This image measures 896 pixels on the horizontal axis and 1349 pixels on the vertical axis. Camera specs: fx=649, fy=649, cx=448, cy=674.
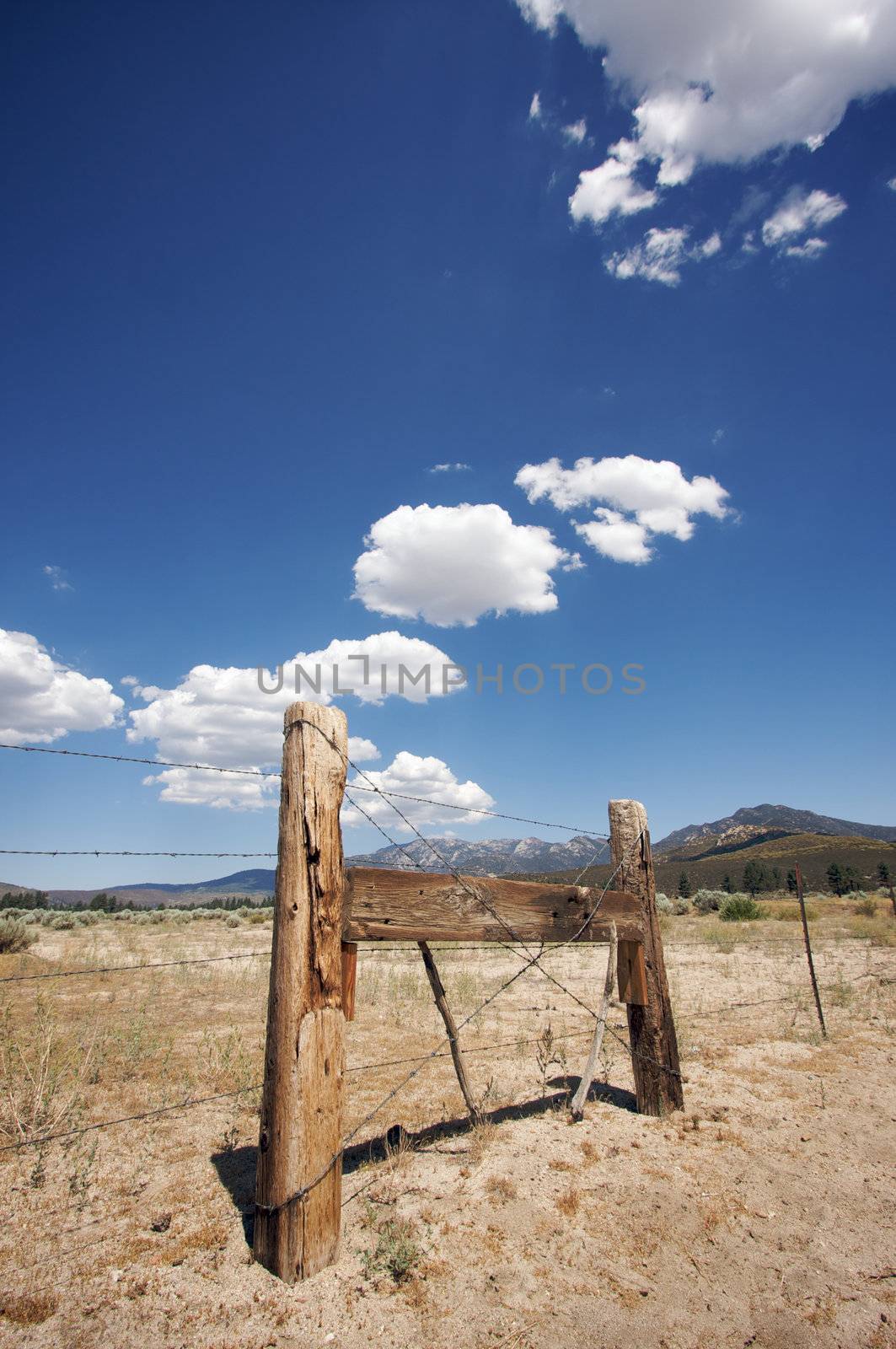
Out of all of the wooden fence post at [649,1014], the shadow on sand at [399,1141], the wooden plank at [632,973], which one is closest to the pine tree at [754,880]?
the shadow on sand at [399,1141]

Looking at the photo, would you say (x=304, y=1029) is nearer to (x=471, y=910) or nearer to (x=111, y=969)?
(x=471, y=910)

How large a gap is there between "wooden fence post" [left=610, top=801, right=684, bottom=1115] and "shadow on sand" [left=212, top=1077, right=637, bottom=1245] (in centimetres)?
41

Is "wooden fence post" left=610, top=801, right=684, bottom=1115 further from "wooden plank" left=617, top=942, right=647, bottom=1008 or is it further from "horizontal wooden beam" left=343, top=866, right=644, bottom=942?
"horizontal wooden beam" left=343, top=866, right=644, bottom=942

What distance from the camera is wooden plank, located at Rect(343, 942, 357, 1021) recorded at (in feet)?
12.4

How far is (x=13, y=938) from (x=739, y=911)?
81.1 feet

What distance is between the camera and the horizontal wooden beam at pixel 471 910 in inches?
157

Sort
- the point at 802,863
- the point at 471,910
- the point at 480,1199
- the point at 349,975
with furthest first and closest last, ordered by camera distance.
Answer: the point at 802,863
the point at 471,910
the point at 480,1199
the point at 349,975

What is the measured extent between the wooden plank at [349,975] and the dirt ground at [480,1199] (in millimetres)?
1230

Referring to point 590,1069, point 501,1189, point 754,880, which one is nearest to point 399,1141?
point 501,1189

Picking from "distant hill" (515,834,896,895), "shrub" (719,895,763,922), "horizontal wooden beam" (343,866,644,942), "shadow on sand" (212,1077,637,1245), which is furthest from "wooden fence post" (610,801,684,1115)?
"distant hill" (515,834,896,895)

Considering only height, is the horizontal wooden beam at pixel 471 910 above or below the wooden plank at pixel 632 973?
above

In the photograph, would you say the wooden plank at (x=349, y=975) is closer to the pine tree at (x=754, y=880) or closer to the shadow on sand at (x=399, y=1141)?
the shadow on sand at (x=399, y=1141)

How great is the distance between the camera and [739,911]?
26.1 metres

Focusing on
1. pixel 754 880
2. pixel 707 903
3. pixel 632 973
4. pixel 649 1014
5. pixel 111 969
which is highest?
pixel 111 969
